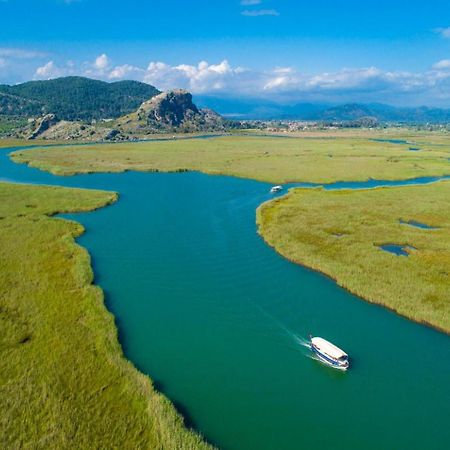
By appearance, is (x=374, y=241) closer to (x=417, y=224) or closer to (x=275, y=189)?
(x=417, y=224)

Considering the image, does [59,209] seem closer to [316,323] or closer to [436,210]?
[316,323]

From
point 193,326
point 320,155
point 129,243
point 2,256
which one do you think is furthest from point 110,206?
point 320,155

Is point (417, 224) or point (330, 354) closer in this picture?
point (330, 354)

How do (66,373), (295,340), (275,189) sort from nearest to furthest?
(66,373) < (295,340) < (275,189)

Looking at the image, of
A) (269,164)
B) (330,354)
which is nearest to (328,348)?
(330,354)

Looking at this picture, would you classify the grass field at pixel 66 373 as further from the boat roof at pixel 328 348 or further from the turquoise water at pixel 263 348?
the boat roof at pixel 328 348

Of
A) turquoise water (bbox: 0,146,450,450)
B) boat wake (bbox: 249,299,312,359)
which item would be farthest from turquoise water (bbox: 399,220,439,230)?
boat wake (bbox: 249,299,312,359)

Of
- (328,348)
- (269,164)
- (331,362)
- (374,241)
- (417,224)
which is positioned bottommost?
(417,224)
